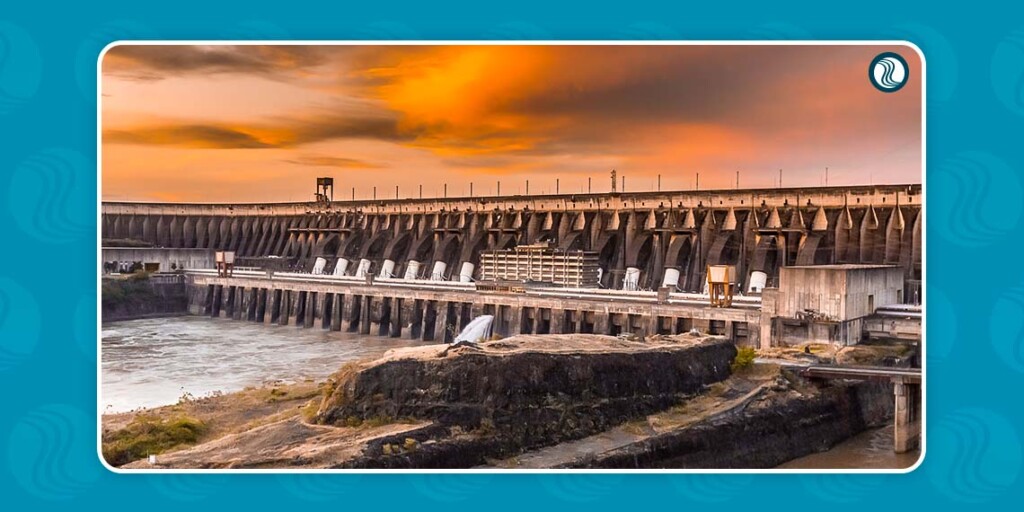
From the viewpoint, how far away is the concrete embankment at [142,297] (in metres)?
6.47

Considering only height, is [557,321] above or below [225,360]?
above

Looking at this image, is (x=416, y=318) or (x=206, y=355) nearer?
(x=206, y=355)

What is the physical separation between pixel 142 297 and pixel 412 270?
222 cm

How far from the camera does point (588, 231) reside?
751cm

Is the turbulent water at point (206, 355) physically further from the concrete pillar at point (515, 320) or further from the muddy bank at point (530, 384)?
the concrete pillar at point (515, 320)

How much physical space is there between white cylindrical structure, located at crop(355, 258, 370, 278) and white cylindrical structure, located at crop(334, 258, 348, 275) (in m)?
0.11

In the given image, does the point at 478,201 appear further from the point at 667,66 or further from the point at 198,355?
the point at 198,355

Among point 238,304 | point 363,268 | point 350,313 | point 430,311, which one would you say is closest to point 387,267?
point 363,268

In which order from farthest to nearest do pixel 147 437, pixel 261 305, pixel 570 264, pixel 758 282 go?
pixel 261 305 < pixel 570 264 < pixel 758 282 < pixel 147 437

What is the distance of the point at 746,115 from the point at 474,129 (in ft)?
6.60

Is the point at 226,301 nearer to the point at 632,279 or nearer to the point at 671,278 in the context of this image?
the point at 632,279

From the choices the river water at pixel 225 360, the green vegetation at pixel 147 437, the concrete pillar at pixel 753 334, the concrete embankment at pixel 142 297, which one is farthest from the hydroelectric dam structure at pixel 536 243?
the green vegetation at pixel 147 437

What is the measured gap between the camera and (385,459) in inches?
240

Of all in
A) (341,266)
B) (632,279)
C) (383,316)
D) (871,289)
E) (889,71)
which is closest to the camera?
(889,71)
